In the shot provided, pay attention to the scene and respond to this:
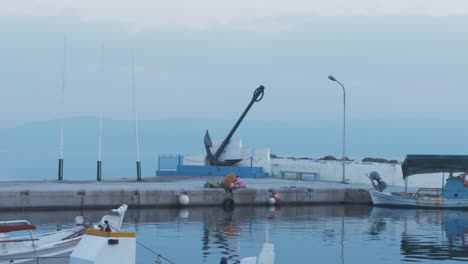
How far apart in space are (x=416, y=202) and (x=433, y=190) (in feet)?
8.68

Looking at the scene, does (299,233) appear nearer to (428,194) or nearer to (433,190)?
(428,194)

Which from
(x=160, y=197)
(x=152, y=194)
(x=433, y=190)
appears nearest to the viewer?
(x=152, y=194)

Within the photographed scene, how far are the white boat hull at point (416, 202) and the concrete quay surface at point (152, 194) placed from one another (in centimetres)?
148

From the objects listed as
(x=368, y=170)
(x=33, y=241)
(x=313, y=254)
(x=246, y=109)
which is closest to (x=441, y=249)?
(x=313, y=254)

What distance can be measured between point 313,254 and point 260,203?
51.0ft

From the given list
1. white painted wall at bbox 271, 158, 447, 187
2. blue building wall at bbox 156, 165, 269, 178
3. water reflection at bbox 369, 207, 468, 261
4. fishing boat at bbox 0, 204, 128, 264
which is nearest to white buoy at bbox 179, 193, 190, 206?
water reflection at bbox 369, 207, 468, 261

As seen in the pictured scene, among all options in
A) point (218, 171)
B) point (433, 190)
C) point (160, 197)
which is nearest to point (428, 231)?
point (433, 190)

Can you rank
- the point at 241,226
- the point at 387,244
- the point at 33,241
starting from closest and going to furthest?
the point at 33,241, the point at 387,244, the point at 241,226

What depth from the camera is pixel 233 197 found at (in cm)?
4225

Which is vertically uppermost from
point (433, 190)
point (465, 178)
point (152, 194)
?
point (465, 178)

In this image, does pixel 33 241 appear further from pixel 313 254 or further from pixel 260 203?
pixel 260 203

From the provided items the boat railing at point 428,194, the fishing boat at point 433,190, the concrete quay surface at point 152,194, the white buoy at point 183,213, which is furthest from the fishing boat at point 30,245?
the boat railing at point 428,194

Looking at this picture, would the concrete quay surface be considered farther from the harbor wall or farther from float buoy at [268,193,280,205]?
float buoy at [268,193,280,205]

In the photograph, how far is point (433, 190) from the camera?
4612 centimetres
